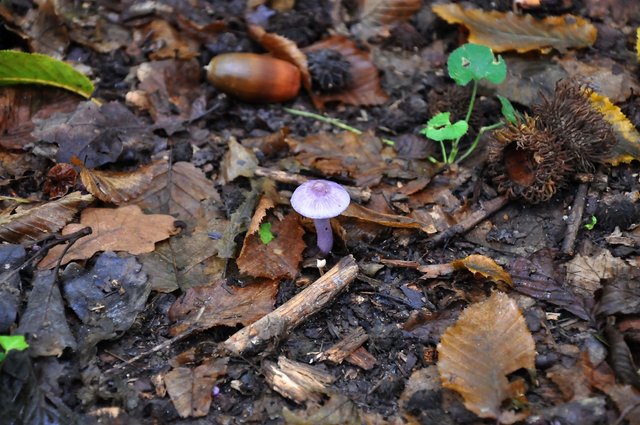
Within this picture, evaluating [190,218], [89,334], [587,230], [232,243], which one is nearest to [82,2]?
[190,218]

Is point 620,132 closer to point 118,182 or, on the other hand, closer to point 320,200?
point 320,200

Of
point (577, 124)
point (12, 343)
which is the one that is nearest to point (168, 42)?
point (12, 343)

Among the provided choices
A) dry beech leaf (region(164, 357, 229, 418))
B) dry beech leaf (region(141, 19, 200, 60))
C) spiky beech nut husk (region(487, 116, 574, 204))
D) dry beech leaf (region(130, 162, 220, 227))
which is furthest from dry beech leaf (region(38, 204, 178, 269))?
spiky beech nut husk (region(487, 116, 574, 204))

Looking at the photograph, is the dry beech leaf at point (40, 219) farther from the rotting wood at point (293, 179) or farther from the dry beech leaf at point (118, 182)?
the rotting wood at point (293, 179)

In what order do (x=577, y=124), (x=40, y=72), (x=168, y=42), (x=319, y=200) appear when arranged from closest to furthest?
(x=319, y=200)
(x=577, y=124)
(x=40, y=72)
(x=168, y=42)

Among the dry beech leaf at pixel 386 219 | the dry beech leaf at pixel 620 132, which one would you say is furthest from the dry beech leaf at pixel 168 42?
the dry beech leaf at pixel 620 132

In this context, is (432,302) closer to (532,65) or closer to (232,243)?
(232,243)
